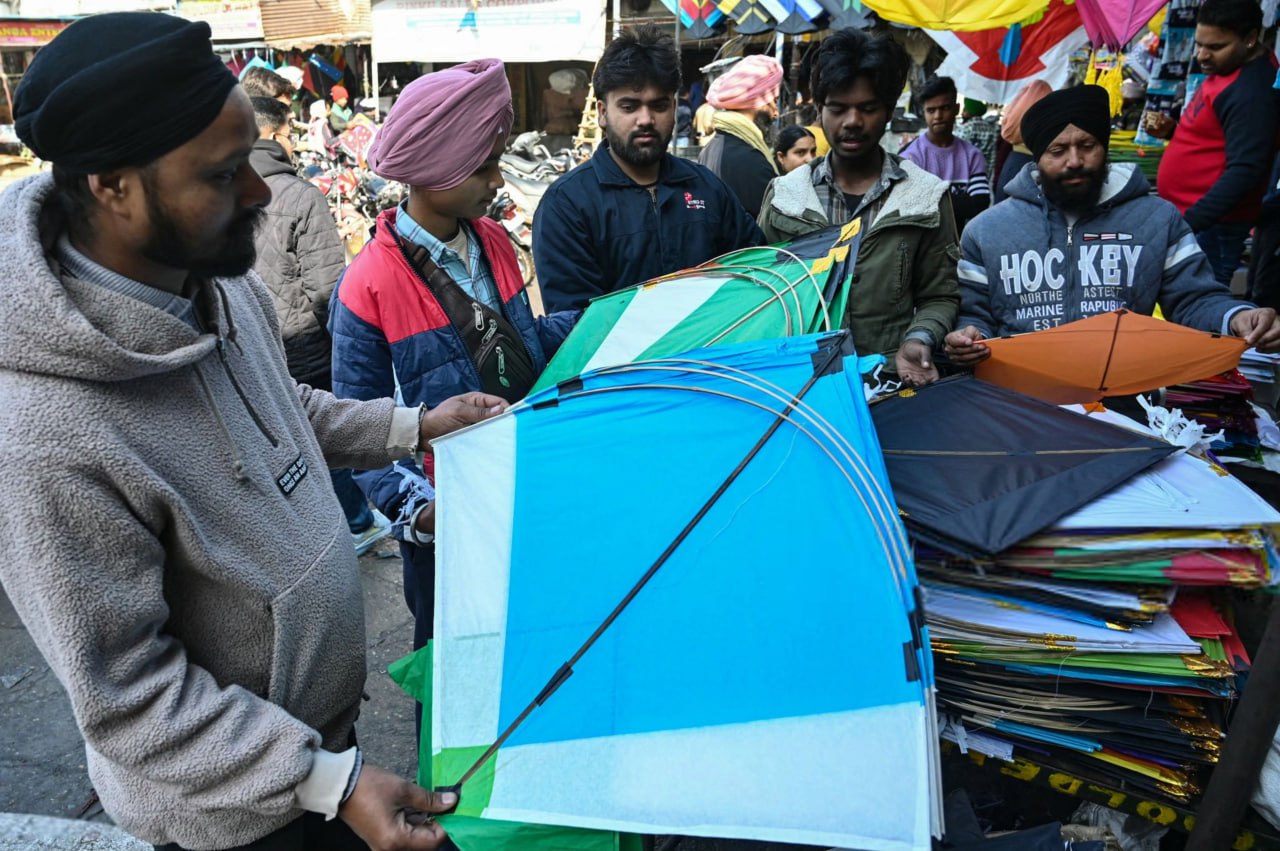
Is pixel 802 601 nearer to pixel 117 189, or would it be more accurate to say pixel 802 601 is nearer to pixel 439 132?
pixel 117 189

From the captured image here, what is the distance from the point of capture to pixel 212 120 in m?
1.11

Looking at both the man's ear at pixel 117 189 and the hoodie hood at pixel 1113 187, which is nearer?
the man's ear at pixel 117 189

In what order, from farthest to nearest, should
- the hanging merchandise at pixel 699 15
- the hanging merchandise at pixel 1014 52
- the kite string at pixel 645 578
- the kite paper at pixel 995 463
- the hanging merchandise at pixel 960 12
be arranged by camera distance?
the hanging merchandise at pixel 699 15, the hanging merchandise at pixel 1014 52, the hanging merchandise at pixel 960 12, the kite paper at pixel 995 463, the kite string at pixel 645 578

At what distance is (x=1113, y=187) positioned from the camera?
2424 millimetres

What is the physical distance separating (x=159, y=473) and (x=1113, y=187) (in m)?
2.53

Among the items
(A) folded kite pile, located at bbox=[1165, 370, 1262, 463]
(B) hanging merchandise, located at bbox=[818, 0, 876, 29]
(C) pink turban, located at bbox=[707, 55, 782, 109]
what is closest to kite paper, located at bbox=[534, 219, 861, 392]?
(A) folded kite pile, located at bbox=[1165, 370, 1262, 463]

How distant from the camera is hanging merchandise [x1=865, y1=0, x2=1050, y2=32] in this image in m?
4.86

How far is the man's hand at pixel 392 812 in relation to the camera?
1140 millimetres

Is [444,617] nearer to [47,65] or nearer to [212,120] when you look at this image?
[212,120]

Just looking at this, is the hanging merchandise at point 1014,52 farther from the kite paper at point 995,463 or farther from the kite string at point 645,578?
the kite string at point 645,578

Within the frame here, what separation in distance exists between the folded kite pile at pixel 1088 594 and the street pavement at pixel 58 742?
204 cm

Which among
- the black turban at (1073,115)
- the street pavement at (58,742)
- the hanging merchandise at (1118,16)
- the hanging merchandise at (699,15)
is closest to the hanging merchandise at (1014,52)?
the hanging merchandise at (1118,16)

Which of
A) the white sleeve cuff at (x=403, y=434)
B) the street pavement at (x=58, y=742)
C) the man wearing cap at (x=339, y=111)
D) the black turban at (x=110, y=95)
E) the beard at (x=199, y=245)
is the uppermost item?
the black turban at (x=110, y=95)

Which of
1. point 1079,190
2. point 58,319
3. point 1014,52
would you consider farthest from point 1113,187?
point 1014,52
